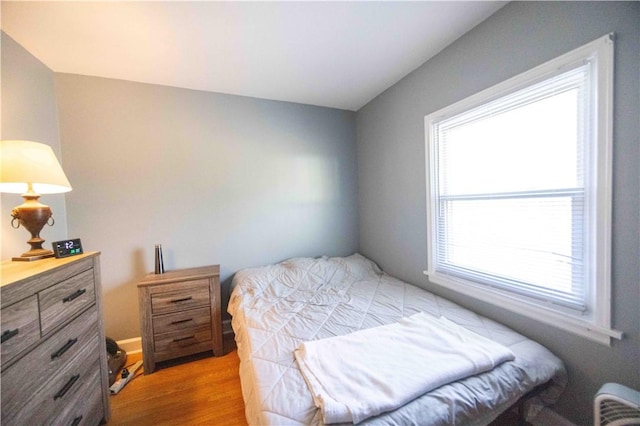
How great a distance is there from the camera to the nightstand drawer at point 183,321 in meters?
1.85

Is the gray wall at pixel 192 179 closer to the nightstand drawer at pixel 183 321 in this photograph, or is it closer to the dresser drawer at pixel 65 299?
the nightstand drawer at pixel 183 321

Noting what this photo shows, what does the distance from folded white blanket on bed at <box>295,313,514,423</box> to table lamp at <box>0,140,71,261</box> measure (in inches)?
61.6

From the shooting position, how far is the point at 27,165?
111 centimetres

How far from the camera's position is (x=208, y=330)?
199cm

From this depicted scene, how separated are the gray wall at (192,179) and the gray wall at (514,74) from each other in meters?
0.86

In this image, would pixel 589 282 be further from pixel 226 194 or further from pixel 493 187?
pixel 226 194

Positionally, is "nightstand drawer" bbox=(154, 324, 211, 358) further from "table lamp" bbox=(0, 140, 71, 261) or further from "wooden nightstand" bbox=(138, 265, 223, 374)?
"table lamp" bbox=(0, 140, 71, 261)

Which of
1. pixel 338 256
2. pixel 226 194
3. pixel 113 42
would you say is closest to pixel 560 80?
pixel 338 256

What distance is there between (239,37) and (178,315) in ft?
7.25

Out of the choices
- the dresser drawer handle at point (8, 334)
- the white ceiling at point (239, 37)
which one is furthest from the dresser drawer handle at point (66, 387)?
the white ceiling at point (239, 37)

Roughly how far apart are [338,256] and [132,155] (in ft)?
7.81

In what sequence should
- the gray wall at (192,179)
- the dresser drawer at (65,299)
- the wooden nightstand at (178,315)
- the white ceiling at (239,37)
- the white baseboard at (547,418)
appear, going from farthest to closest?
the gray wall at (192,179), the wooden nightstand at (178,315), the white ceiling at (239,37), the white baseboard at (547,418), the dresser drawer at (65,299)

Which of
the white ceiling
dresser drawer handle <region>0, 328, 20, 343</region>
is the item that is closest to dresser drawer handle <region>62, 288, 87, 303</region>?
dresser drawer handle <region>0, 328, 20, 343</region>

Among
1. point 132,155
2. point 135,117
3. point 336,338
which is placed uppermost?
point 135,117
